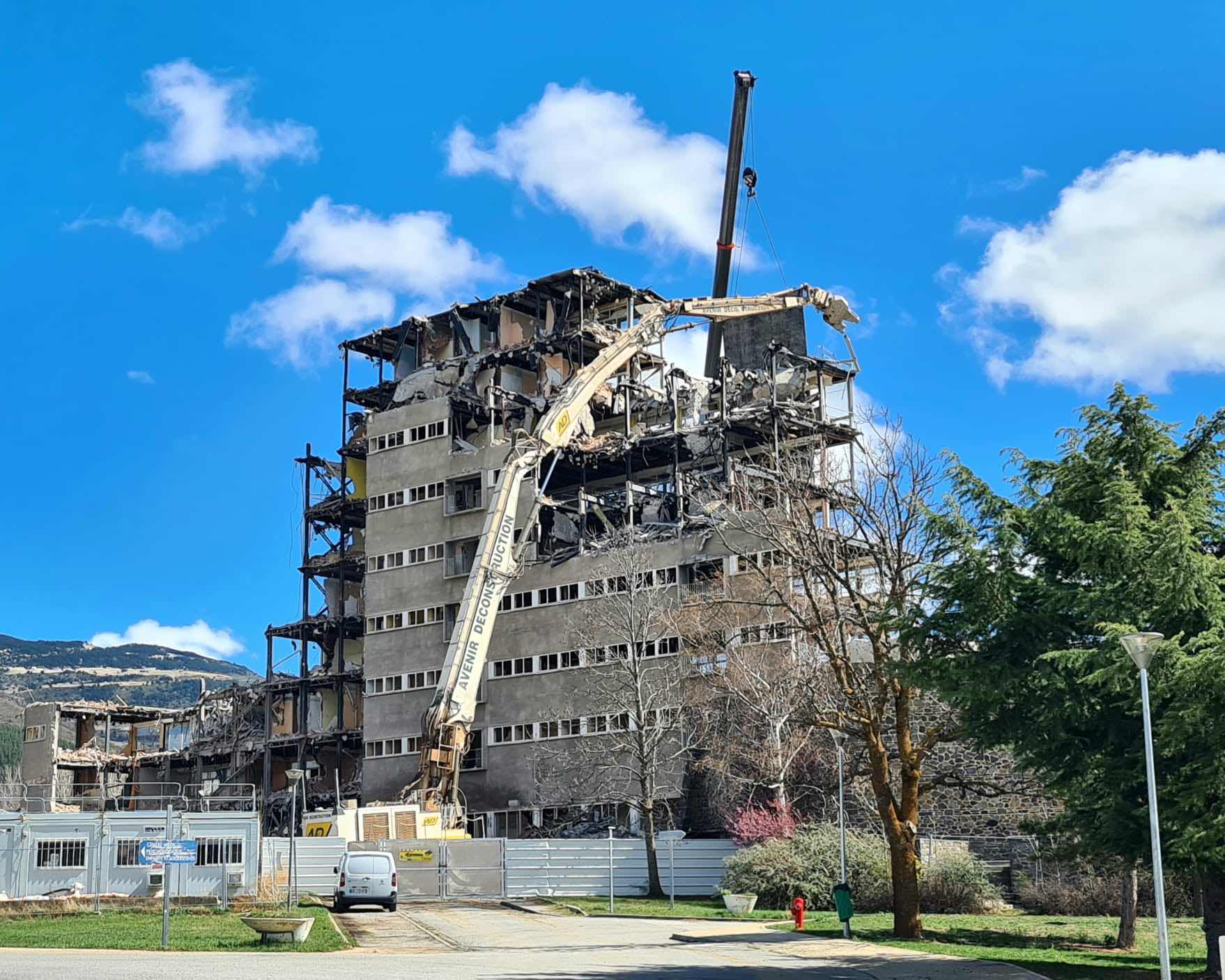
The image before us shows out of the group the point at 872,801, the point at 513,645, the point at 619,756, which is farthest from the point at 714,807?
the point at 513,645

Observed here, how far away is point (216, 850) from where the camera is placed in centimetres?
4222

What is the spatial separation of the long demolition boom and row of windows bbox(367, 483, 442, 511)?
416 inches

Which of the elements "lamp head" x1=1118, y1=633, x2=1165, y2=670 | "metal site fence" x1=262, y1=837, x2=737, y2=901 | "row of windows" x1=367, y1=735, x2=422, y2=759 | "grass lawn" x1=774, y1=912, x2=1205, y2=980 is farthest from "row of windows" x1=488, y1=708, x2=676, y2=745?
"lamp head" x1=1118, y1=633, x2=1165, y2=670

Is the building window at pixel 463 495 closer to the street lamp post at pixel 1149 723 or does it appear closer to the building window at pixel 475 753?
the building window at pixel 475 753

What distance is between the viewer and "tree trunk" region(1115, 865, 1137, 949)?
29.5 m

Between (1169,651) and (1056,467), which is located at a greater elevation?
(1056,467)

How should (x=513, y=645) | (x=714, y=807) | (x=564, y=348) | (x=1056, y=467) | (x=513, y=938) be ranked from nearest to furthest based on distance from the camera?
1. (x=1056, y=467)
2. (x=513, y=938)
3. (x=714, y=807)
4. (x=513, y=645)
5. (x=564, y=348)

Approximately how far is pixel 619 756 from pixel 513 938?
26.2m

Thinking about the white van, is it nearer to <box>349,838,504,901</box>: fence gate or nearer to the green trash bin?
<box>349,838,504,901</box>: fence gate

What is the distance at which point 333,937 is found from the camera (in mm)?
28547

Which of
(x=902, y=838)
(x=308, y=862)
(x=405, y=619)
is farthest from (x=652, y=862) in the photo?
(x=405, y=619)

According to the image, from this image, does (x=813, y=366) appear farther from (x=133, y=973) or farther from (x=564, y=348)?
(x=133, y=973)

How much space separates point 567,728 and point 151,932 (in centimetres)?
3051

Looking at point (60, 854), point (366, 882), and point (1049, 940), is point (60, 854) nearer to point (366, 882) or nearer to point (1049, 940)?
Result: point (366, 882)
